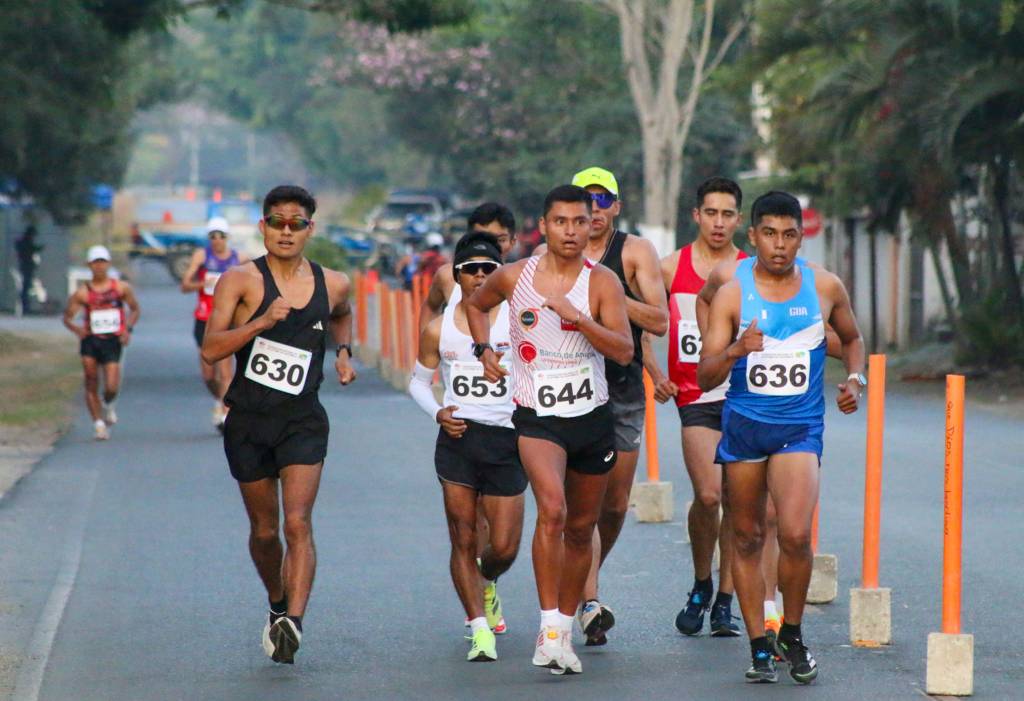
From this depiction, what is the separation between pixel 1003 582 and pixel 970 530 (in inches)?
72.7

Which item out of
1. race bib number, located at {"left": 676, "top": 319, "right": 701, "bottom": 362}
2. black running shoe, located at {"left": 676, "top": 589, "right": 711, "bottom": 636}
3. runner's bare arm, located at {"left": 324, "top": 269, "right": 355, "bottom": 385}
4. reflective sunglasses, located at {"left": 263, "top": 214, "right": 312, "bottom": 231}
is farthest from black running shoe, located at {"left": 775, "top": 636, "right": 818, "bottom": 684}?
reflective sunglasses, located at {"left": 263, "top": 214, "right": 312, "bottom": 231}

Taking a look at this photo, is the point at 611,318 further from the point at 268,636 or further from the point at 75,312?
the point at 75,312

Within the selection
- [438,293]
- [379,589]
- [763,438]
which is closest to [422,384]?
[438,293]

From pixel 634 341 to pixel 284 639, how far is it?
187cm

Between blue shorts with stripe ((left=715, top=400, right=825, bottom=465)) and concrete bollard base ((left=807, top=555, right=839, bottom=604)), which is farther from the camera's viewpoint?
concrete bollard base ((left=807, top=555, right=839, bottom=604))

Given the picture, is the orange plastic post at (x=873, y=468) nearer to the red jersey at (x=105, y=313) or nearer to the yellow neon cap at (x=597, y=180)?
the yellow neon cap at (x=597, y=180)

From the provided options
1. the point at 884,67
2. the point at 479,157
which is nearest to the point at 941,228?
the point at 884,67

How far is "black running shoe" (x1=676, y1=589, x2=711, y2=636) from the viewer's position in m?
8.66

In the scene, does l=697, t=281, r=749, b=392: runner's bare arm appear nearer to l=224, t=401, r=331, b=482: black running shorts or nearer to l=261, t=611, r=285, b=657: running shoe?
l=224, t=401, r=331, b=482: black running shorts

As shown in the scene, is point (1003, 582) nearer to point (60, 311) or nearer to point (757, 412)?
point (757, 412)

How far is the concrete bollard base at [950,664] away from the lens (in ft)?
23.7

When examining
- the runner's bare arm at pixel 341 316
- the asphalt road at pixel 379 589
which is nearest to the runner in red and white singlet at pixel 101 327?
the asphalt road at pixel 379 589

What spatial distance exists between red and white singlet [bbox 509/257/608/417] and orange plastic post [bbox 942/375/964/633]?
4.42 ft

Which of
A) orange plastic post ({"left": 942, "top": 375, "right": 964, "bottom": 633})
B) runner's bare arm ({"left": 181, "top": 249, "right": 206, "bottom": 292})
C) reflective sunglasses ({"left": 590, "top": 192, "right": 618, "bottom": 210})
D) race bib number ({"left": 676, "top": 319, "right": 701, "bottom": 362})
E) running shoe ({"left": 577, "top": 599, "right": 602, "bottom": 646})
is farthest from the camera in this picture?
runner's bare arm ({"left": 181, "top": 249, "right": 206, "bottom": 292})
